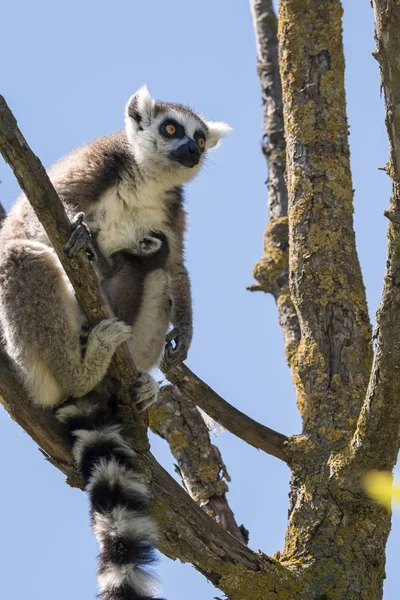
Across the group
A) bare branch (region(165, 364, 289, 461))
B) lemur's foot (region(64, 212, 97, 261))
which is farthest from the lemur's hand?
lemur's foot (region(64, 212, 97, 261))

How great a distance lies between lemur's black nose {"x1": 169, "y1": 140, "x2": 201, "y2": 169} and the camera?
6481 mm

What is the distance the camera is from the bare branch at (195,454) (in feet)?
19.4

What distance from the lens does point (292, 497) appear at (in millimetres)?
5016

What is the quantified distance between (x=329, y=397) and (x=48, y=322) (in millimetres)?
1817

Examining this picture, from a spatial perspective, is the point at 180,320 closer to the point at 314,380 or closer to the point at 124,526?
the point at 314,380

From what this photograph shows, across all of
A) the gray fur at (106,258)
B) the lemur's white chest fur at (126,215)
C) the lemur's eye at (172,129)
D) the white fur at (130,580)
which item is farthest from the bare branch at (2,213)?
the white fur at (130,580)

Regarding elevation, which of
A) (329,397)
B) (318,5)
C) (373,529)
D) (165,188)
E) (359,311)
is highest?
(318,5)

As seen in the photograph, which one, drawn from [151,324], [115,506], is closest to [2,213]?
[151,324]

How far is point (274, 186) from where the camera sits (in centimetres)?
753

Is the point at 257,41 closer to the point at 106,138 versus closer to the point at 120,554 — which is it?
the point at 106,138

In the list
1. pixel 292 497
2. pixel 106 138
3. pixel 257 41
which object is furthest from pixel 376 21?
pixel 257 41

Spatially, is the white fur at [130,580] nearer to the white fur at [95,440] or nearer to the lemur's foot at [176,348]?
the white fur at [95,440]

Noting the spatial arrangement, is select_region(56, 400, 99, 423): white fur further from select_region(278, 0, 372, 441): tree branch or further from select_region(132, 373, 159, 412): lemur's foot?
select_region(278, 0, 372, 441): tree branch

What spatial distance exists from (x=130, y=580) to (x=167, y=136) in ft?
12.4
